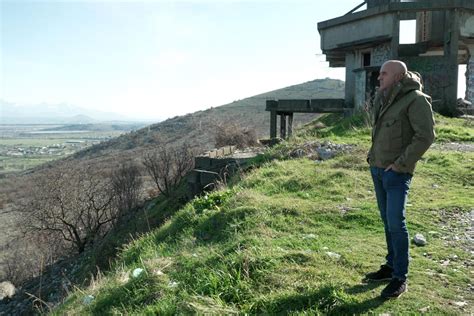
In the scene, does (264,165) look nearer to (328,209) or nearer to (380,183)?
(328,209)

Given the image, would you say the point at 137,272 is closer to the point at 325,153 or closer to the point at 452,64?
the point at 325,153

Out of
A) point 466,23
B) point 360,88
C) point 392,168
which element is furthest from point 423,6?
point 392,168

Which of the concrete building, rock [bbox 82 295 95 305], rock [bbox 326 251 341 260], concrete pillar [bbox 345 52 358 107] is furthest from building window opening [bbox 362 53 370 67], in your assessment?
rock [bbox 82 295 95 305]

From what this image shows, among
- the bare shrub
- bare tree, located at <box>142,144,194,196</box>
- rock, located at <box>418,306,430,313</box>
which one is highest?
the bare shrub

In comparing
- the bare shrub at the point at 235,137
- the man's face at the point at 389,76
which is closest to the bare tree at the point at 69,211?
the bare shrub at the point at 235,137

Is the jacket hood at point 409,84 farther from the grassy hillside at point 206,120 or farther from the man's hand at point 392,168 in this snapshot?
the grassy hillside at point 206,120

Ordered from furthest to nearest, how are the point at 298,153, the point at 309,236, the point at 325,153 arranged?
the point at 298,153, the point at 325,153, the point at 309,236

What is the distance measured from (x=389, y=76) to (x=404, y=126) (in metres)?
0.47

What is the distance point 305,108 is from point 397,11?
4.92 meters

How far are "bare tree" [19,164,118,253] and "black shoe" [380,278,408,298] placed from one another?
21.9 metres

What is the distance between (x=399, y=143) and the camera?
4.05 m

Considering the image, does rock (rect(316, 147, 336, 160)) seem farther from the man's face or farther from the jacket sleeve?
the jacket sleeve

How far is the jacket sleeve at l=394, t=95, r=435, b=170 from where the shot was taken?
12.7 ft

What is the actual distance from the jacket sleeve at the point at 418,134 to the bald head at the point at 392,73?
26 centimetres
